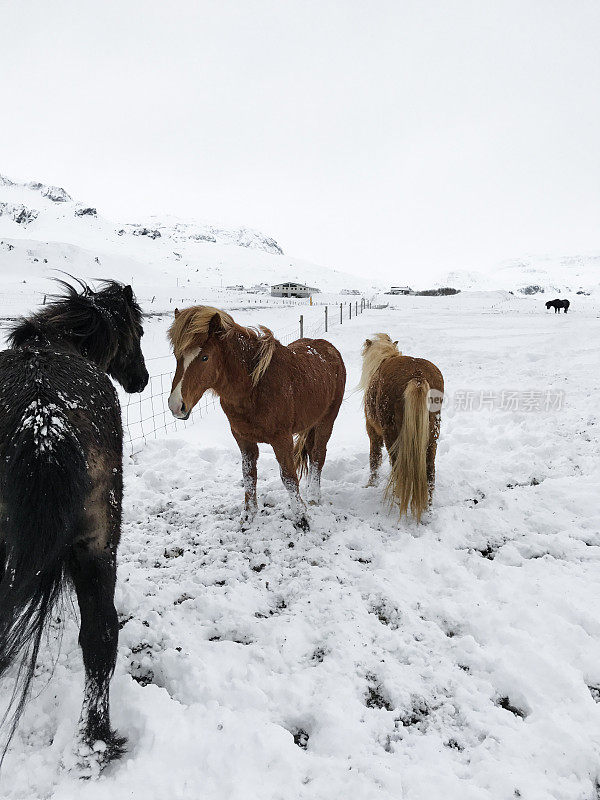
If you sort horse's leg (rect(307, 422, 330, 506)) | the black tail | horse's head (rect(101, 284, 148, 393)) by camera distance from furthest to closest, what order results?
horse's leg (rect(307, 422, 330, 506)) → horse's head (rect(101, 284, 148, 393)) → the black tail

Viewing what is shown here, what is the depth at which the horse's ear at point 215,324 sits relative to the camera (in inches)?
119

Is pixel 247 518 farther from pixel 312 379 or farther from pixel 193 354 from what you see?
pixel 193 354

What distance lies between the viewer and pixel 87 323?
2588mm

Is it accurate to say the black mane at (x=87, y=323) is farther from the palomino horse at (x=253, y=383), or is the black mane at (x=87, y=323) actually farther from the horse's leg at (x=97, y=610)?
the horse's leg at (x=97, y=610)

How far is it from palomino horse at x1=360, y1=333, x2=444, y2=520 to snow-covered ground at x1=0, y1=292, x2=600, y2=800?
0.87 feet

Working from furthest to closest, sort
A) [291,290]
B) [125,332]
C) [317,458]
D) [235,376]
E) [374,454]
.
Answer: [291,290]
[374,454]
[317,458]
[235,376]
[125,332]

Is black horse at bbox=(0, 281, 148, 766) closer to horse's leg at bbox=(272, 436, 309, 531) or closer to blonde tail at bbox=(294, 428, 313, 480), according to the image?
horse's leg at bbox=(272, 436, 309, 531)

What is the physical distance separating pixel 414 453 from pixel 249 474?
145cm

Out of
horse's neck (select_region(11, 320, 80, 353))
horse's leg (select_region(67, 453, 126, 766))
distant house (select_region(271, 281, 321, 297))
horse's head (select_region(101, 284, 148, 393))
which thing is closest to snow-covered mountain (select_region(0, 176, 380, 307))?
distant house (select_region(271, 281, 321, 297))

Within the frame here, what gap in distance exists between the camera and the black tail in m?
1.43

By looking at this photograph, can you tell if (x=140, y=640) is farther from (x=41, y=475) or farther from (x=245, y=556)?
(x=41, y=475)

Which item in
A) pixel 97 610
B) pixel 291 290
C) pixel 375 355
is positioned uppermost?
pixel 291 290

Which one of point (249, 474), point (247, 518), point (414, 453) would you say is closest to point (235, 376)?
point (249, 474)

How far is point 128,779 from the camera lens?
1538 mm
